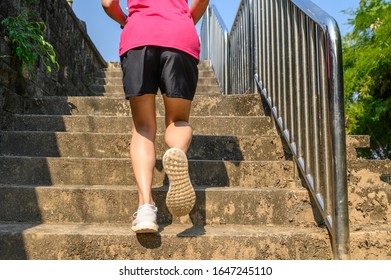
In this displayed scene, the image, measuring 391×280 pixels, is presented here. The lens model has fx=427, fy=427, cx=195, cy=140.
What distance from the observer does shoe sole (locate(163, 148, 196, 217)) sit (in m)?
1.62

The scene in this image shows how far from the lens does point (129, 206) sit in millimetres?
2025

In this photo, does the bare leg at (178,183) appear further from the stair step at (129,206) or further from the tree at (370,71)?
the tree at (370,71)

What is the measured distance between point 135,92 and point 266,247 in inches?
33.3

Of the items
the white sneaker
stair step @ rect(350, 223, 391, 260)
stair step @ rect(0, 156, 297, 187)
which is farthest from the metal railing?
the white sneaker

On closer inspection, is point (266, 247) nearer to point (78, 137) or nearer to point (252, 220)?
point (252, 220)

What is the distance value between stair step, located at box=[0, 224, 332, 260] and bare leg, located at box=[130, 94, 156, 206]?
184mm

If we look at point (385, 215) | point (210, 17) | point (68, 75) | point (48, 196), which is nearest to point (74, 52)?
point (68, 75)

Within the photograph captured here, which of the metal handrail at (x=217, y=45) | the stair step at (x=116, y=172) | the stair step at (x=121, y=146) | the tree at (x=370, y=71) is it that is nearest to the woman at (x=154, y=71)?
the stair step at (x=116, y=172)

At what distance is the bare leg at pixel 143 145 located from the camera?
176cm

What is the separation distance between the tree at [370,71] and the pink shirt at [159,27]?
707 centimetres

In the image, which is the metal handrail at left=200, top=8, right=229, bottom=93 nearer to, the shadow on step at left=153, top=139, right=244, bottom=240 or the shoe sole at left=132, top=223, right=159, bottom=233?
the shadow on step at left=153, top=139, right=244, bottom=240

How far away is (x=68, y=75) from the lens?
468 centimetres

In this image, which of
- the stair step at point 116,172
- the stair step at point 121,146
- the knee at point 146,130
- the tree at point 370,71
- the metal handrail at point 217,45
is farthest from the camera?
the tree at point 370,71

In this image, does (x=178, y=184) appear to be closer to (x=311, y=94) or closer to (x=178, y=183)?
(x=178, y=183)
